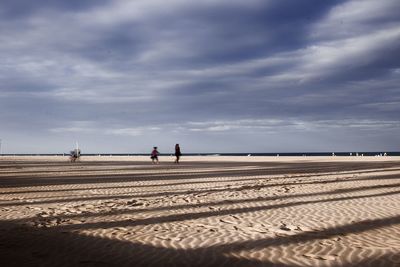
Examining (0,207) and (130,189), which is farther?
(130,189)

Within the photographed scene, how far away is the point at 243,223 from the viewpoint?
8.15 meters

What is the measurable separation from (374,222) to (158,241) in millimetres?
4365

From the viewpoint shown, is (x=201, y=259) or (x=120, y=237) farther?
(x=120, y=237)

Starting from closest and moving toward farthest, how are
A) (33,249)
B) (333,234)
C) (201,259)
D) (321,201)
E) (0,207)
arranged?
(201,259), (33,249), (333,234), (0,207), (321,201)

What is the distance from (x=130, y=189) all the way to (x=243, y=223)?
7.42 metres

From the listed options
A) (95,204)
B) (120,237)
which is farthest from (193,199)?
(120,237)

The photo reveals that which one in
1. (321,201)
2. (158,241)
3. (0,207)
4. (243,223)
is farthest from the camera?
(321,201)

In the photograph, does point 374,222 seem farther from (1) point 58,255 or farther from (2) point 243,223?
(1) point 58,255

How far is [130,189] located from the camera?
14.8m

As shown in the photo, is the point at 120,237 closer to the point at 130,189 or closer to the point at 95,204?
the point at 95,204

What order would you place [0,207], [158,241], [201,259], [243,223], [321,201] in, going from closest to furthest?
1. [201,259]
2. [158,241]
3. [243,223]
4. [0,207]
5. [321,201]

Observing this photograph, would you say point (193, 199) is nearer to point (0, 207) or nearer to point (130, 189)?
point (130, 189)

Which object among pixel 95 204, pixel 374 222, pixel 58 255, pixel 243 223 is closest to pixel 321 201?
pixel 374 222

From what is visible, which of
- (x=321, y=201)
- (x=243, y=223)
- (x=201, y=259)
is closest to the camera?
(x=201, y=259)
